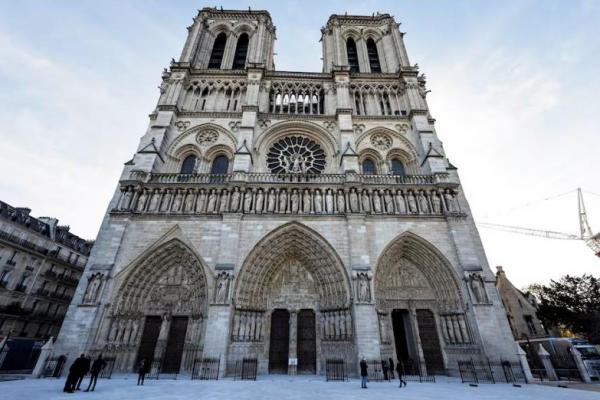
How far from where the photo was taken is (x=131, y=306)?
37.3ft

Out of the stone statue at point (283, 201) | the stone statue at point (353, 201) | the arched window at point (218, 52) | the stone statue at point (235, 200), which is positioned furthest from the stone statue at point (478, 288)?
the arched window at point (218, 52)

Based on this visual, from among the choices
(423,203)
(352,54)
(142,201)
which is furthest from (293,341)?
(352,54)

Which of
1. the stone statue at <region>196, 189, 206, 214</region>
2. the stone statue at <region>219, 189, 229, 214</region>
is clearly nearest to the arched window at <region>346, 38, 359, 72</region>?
the stone statue at <region>219, 189, 229, 214</region>

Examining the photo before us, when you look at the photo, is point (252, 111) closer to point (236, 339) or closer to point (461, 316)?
point (236, 339)

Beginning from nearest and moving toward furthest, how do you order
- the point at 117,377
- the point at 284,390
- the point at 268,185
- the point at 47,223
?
the point at 284,390 < the point at 117,377 < the point at 268,185 < the point at 47,223

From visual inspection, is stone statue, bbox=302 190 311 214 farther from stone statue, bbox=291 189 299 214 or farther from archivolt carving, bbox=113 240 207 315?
archivolt carving, bbox=113 240 207 315

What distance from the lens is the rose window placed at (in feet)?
53.0

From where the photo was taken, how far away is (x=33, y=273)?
59.3ft

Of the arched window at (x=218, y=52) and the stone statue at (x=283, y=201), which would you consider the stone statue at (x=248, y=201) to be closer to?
the stone statue at (x=283, y=201)

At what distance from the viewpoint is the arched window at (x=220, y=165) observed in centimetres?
1609

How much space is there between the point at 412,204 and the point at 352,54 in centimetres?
1584

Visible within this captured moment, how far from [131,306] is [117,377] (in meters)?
2.64

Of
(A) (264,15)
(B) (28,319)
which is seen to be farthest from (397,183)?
(B) (28,319)

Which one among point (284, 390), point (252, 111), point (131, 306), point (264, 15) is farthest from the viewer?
point (264, 15)
